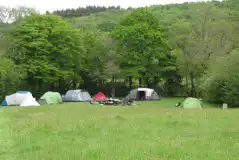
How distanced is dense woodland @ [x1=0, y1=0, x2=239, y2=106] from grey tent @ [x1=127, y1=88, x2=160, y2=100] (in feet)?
9.00

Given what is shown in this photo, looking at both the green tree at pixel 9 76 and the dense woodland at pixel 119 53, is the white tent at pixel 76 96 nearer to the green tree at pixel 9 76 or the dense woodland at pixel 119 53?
the dense woodland at pixel 119 53

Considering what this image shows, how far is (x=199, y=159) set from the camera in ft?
27.0

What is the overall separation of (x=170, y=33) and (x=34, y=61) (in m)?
18.4

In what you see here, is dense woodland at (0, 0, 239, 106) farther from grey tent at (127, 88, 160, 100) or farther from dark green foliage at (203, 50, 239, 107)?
grey tent at (127, 88, 160, 100)

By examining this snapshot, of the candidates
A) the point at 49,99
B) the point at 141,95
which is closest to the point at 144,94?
the point at 141,95

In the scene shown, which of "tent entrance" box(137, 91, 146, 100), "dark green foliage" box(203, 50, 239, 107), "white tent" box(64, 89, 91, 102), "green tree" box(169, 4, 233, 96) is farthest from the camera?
"green tree" box(169, 4, 233, 96)

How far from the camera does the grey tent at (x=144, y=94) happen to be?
133 feet

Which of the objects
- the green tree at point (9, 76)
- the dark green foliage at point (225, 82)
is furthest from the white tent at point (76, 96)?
the dark green foliage at point (225, 82)

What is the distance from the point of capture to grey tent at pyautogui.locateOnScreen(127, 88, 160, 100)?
4062 centimetres

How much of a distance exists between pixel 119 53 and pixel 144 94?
7335mm

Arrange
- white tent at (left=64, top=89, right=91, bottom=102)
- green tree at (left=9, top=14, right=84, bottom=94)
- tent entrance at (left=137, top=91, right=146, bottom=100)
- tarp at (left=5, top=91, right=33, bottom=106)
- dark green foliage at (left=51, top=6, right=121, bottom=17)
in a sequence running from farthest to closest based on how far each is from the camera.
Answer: dark green foliage at (left=51, top=6, right=121, bottom=17) → tent entrance at (left=137, top=91, right=146, bottom=100) → green tree at (left=9, top=14, right=84, bottom=94) → white tent at (left=64, top=89, right=91, bottom=102) → tarp at (left=5, top=91, right=33, bottom=106)

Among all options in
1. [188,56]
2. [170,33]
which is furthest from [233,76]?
[170,33]

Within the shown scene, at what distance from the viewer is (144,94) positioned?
41094 millimetres

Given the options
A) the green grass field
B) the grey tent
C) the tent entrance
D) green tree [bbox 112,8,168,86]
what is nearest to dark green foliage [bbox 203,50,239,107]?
the grey tent
